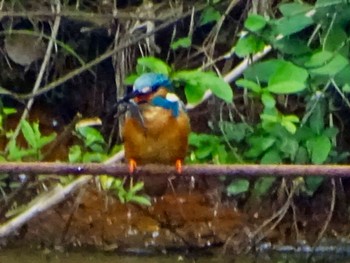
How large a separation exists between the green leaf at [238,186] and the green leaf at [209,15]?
23.5 inches

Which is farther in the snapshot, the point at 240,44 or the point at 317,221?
the point at 317,221

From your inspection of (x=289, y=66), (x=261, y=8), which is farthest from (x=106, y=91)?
→ (x=289, y=66)

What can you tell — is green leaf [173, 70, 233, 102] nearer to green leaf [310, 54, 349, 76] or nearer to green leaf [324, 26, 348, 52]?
green leaf [310, 54, 349, 76]

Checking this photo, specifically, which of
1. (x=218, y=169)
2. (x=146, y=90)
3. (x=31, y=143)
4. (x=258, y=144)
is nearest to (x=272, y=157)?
(x=258, y=144)

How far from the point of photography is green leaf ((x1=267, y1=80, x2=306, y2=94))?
280 cm

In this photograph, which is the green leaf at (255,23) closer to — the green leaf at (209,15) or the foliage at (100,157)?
the green leaf at (209,15)

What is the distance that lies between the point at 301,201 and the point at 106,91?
36.1 inches

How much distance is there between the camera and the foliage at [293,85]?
296cm

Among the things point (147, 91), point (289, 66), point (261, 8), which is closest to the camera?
point (147, 91)

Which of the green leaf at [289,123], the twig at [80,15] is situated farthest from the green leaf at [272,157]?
the twig at [80,15]

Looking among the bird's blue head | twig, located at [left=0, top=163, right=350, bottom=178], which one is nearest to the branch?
twig, located at [left=0, top=163, right=350, bottom=178]

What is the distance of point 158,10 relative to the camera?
12.4ft

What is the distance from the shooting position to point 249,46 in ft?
10.2

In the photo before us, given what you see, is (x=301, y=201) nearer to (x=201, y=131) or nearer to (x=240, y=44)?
(x=201, y=131)
